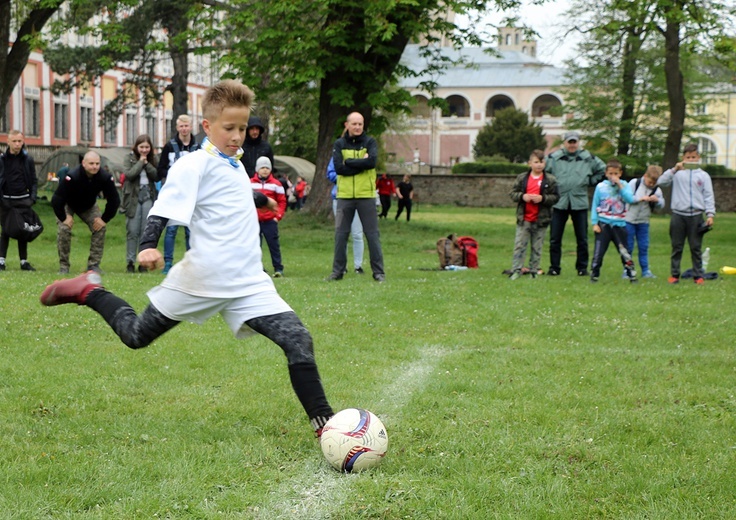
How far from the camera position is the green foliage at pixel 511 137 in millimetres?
95438

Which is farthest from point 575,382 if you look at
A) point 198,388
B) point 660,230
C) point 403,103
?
point 660,230

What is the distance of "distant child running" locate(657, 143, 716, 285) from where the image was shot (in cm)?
1429

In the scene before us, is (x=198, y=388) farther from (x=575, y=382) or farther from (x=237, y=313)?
(x=575, y=382)

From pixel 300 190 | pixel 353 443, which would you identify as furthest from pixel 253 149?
pixel 300 190

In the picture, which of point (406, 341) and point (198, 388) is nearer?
point (198, 388)

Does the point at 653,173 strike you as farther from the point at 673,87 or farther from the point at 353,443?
the point at 673,87

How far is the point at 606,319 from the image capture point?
1038cm

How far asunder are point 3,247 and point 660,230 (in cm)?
2230

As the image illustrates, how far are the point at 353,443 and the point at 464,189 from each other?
47.7 metres

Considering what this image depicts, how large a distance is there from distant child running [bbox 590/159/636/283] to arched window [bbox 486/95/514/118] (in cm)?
10796

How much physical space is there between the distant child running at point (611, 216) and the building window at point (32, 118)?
50392 millimetres

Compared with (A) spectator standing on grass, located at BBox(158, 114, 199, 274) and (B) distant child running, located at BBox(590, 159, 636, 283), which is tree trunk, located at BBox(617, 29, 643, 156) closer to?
(B) distant child running, located at BBox(590, 159, 636, 283)

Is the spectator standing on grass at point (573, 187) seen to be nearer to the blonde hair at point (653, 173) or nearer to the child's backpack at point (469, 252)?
the blonde hair at point (653, 173)

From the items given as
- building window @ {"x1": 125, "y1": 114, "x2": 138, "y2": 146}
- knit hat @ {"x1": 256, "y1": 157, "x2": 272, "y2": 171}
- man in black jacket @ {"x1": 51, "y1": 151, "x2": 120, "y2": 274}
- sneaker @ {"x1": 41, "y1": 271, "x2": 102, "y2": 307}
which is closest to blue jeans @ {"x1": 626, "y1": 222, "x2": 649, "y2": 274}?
knit hat @ {"x1": 256, "y1": 157, "x2": 272, "y2": 171}
